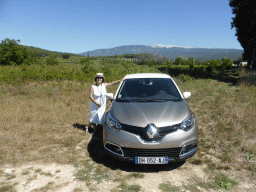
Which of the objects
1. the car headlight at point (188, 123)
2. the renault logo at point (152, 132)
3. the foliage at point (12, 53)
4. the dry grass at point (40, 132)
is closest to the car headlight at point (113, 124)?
the renault logo at point (152, 132)

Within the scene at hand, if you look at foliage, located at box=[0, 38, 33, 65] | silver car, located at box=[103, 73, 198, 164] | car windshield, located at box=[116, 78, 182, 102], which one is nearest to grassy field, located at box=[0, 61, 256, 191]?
silver car, located at box=[103, 73, 198, 164]

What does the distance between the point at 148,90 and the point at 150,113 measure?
3.91ft

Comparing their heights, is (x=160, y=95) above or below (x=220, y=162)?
above

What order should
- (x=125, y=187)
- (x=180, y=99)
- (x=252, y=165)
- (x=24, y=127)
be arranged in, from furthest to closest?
1. (x=24, y=127)
2. (x=180, y=99)
3. (x=252, y=165)
4. (x=125, y=187)

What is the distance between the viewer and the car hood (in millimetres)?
3156

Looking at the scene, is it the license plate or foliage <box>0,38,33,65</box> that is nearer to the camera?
the license plate

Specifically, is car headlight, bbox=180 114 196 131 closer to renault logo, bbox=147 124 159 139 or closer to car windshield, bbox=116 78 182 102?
renault logo, bbox=147 124 159 139

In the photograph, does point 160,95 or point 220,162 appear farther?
point 160,95

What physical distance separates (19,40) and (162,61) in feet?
168

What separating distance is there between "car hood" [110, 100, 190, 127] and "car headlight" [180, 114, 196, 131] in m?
0.06

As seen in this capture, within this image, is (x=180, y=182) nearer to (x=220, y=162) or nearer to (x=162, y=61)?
(x=220, y=162)

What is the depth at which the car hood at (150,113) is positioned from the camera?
10.4ft

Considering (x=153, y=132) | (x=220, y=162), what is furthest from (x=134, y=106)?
(x=220, y=162)

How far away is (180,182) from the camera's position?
3117 millimetres
